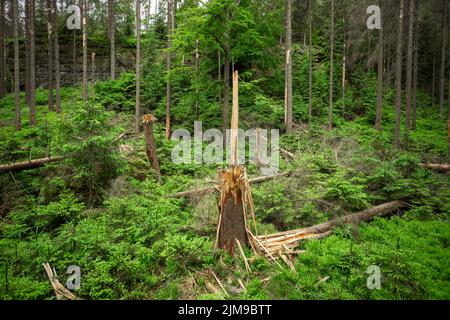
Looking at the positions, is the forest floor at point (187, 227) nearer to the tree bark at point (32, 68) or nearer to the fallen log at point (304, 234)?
the fallen log at point (304, 234)

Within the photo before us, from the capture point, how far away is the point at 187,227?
6391mm

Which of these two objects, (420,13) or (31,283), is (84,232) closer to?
(31,283)

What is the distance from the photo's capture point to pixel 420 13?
18734mm

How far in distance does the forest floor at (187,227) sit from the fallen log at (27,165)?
226 mm

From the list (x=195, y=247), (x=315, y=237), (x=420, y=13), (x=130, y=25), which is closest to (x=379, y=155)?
(x=315, y=237)

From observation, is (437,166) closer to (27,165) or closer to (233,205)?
(233,205)

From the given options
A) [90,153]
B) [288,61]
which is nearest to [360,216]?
[90,153]

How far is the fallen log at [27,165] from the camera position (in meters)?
8.57

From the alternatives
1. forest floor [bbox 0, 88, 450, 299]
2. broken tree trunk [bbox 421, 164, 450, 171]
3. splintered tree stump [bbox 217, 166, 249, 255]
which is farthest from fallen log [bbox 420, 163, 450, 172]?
splintered tree stump [bbox 217, 166, 249, 255]

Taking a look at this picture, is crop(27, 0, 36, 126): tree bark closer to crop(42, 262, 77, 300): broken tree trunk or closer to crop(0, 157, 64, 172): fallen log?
crop(0, 157, 64, 172): fallen log

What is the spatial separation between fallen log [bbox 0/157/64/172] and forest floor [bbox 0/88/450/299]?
0.74ft

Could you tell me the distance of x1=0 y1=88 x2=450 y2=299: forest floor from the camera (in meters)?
4.46

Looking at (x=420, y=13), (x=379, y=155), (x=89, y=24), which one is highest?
(x=89, y=24)
